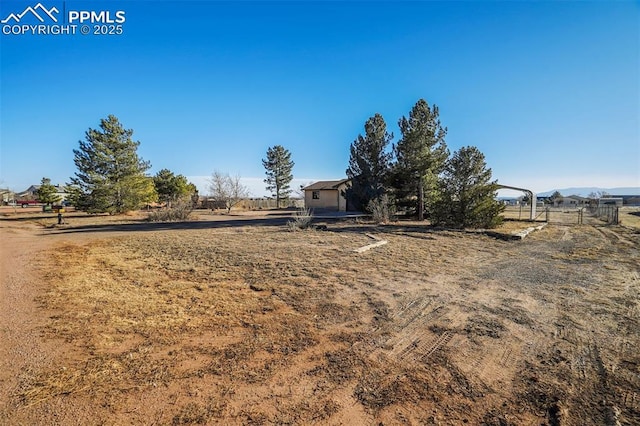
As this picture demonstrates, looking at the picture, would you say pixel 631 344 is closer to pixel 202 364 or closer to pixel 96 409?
pixel 202 364

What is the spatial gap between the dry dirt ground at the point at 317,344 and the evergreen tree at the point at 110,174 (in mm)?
20496

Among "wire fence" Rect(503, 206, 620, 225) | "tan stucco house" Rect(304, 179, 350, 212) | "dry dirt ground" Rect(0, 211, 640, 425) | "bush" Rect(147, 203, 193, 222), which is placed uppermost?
"tan stucco house" Rect(304, 179, 350, 212)

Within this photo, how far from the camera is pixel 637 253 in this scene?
961 centimetres

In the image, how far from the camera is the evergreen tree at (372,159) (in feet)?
72.9

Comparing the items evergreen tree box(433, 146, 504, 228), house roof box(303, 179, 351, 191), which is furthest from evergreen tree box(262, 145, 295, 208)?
evergreen tree box(433, 146, 504, 228)

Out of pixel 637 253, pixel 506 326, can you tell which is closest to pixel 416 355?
pixel 506 326

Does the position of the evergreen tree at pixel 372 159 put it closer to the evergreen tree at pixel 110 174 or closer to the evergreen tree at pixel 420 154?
the evergreen tree at pixel 420 154

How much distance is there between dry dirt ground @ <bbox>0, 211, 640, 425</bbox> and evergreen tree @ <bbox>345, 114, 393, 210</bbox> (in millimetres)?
15292

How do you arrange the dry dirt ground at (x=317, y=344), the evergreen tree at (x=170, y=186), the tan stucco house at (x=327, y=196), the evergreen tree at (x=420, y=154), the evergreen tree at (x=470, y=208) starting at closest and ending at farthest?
1. the dry dirt ground at (x=317, y=344)
2. the evergreen tree at (x=470, y=208)
3. the evergreen tree at (x=420, y=154)
4. the tan stucco house at (x=327, y=196)
5. the evergreen tree at (x=170, y=186)

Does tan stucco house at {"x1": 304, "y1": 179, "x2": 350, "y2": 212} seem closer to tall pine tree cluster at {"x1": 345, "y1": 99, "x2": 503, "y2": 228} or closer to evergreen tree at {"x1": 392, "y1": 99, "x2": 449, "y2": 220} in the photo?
tall pine tree cluster at {"x1": 345, "y1": 99, "x2": 503, "y2": 228}

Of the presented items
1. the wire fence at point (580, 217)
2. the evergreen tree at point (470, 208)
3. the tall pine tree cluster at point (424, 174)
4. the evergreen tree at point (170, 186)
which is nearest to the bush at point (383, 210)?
the tall pine tree cluster at point (424, 174)

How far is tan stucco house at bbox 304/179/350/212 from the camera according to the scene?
32875 mm

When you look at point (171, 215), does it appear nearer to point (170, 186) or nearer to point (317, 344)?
point (170, 186)

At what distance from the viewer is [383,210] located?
19.3m
